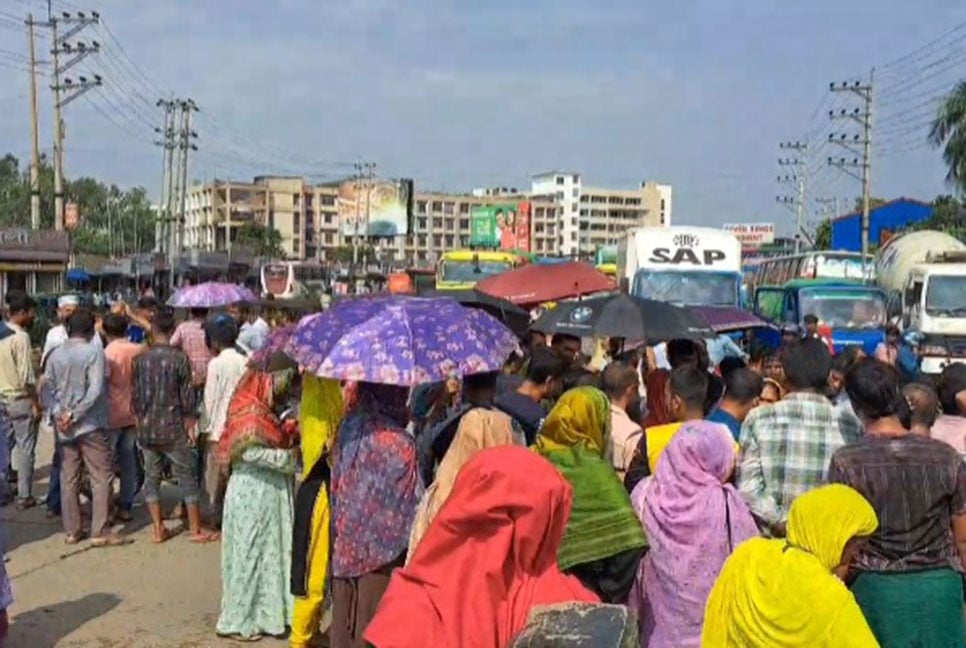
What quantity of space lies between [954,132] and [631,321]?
110ft

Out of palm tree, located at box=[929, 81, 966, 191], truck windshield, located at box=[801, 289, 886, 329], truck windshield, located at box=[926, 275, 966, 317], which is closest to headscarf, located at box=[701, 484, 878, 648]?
truck windshield, located at box=[801, 289, 886, 329]

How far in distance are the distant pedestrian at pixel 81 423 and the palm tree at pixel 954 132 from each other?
34.5m

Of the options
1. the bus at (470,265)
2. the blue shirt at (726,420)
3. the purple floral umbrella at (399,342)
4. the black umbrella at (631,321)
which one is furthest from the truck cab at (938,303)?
the purple floral umbrella at (399,342)

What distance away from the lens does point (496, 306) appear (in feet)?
30.1

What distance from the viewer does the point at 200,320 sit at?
998 centimetres

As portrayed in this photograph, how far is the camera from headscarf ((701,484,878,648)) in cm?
286

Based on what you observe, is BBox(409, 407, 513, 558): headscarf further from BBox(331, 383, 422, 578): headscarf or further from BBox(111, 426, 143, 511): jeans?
BBox(111, 426, 143, 511): jeans

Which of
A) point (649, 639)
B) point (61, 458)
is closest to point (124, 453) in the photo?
point (61, 458)

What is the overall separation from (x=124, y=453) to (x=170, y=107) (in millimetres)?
48833

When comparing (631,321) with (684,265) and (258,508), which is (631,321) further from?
(684,265)

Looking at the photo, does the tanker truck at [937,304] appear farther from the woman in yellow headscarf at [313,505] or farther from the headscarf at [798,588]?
the headscarf at [798,588]

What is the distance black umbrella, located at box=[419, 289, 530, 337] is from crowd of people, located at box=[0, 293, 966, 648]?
878 mm

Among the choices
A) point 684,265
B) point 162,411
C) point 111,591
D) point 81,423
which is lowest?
point 111,591

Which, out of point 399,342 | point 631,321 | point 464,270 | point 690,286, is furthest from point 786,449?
point 464,270
